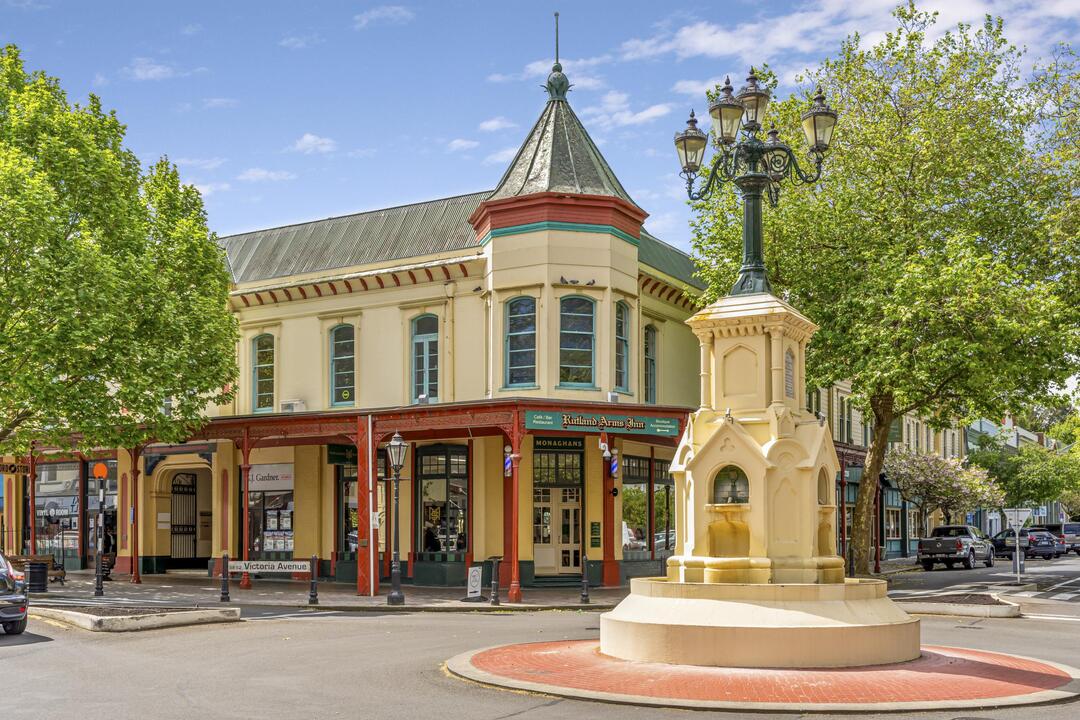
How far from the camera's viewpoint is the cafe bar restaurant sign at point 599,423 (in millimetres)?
25703

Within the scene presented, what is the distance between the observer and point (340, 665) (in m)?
13.7

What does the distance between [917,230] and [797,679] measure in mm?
18040

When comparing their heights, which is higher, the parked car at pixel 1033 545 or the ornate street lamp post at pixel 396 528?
the ornate street lamp post at pixel 396 528

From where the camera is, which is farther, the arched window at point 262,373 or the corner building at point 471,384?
the arched window at point 262,373

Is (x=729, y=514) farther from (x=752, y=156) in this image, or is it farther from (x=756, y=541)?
(x=752, y=156)

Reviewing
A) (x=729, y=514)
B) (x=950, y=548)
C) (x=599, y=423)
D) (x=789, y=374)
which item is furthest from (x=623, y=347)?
(x=950, y=548)

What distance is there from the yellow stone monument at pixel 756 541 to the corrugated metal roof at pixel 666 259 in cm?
1645

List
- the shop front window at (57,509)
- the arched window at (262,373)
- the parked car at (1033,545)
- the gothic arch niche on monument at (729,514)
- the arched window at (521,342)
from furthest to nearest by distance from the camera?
1. the parked car at (1033,545)
2. the shop front window at (57,509)
3. the arched window at (262,373)
4. the arched window at (521,342)
5. the gothic arch niche on monument at (729,514)

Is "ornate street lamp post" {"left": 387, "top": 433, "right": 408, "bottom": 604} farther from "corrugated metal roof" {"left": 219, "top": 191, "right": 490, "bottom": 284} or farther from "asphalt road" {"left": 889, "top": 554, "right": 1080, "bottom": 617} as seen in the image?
"asphalt road" {"left": 889, "top": 554, "right": 1080, "bottom": 617}

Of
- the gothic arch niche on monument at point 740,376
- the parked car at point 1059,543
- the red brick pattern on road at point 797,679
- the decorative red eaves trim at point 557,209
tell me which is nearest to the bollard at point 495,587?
the decorative red eaves trim at point 557,209

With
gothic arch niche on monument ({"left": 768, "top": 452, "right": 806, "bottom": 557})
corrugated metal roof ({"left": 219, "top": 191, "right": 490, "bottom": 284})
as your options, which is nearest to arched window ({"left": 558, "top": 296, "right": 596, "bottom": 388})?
corrugated metal roof ({"left": 219, "top": 191, "right": 490, "bottom": 284})

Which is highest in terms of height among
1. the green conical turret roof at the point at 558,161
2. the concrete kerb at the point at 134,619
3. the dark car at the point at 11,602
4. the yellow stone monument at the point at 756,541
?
the green conical turret roof at the point at 558,161

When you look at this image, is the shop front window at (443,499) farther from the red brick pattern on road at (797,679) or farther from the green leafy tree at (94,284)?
the red brick pattern on road at (797,679)

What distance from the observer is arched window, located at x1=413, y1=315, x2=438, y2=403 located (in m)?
30.4
